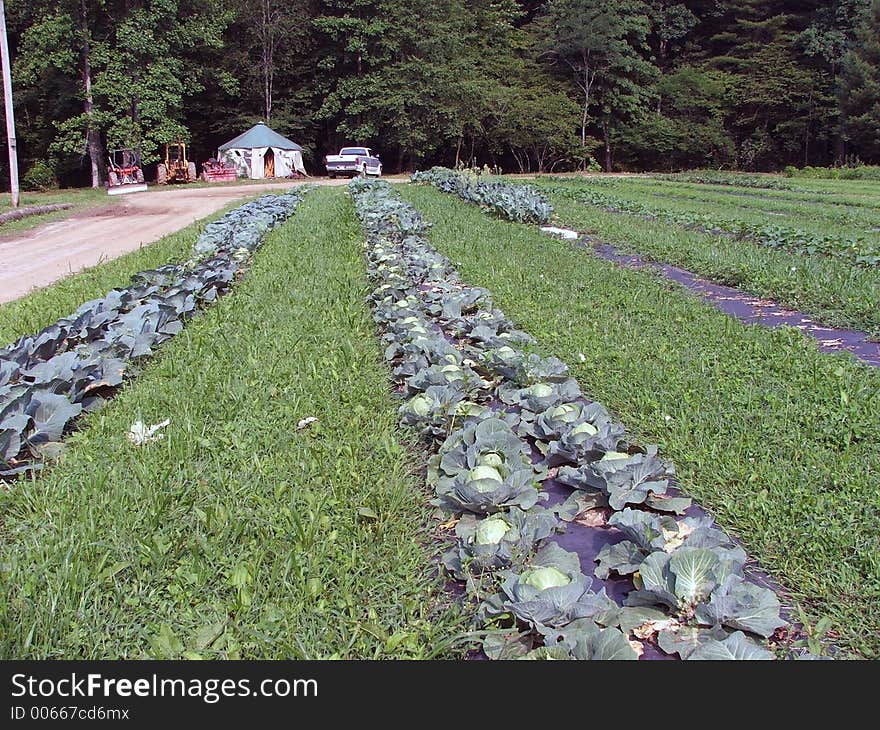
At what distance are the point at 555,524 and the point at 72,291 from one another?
17.7 feet

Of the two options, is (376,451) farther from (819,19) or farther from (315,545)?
(819,19)

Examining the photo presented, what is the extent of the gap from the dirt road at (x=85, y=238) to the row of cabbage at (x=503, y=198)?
5583mm

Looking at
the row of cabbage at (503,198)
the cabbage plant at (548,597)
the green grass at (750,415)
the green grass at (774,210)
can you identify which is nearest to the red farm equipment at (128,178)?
the row of cabbage at (503,198)

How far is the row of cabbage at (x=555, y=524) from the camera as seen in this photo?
68.1 inches

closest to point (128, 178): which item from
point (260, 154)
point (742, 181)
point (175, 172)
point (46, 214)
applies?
point (175, 172)

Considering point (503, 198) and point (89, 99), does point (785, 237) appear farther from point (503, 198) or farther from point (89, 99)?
point (89, 99)

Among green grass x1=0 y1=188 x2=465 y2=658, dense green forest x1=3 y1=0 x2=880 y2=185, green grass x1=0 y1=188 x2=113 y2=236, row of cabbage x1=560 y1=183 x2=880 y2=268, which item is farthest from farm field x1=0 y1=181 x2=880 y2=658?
dense green forest x1=3 y1=0 x2=880 y2=185

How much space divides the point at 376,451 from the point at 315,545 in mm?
A: 722

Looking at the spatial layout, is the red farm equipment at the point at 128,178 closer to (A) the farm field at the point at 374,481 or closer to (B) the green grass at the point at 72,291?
(B) the green grass at the point at 72,291

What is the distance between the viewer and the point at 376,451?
9.27 feet

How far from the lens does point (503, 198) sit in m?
12.2

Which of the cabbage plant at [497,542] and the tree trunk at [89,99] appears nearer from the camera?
the cabbage plant at [497,542]

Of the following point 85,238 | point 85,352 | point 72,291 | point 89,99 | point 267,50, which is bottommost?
point 85,352

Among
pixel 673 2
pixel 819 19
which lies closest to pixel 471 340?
pixel 819 19
